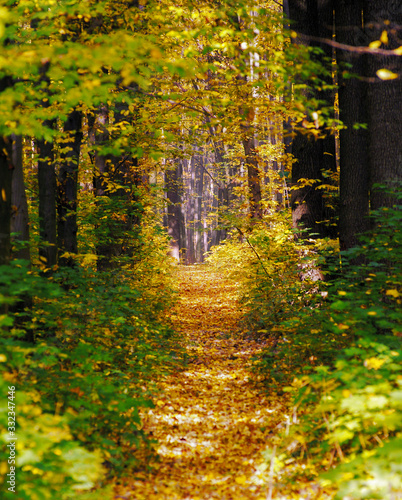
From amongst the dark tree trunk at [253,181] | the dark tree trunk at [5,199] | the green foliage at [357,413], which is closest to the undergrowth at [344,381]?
the green foliage at [357,413]

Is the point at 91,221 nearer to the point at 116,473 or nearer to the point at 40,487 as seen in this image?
the point at 116,473

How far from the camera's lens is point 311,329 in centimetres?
584

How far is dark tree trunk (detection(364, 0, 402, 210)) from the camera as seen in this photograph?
614 cm

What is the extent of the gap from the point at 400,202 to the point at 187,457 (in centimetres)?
506

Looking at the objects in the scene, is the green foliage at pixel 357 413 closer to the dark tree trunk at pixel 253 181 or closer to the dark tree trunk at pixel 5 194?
the dark tree trunk at pixel 5 194

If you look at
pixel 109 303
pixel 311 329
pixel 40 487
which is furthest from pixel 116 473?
pixel 311 329

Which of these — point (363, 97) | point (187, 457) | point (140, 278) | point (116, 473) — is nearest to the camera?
point (116, 473)

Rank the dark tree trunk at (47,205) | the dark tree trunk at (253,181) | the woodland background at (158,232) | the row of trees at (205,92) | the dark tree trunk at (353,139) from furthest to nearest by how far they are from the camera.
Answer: the dark tree trunk at (253,181), the dark tree trunk at (47,205), the dark tree trunk at (353,139), the row of trees at (205,92), the woodland background at (158,232)

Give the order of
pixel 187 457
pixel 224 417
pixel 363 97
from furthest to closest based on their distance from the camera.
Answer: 1. pixel 363 97
2. pixel 224 417
3. pixel 187 457

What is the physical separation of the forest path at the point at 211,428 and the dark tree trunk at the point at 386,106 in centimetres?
372

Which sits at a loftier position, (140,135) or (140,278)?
(140,135)

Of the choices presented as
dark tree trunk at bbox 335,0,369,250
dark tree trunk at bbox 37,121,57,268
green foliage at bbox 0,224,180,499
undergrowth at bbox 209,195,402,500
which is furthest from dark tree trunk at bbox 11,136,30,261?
dark tree trunk at bbox 335,0,369,250

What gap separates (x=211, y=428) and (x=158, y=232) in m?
6.81

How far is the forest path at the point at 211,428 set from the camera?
11.8 feet
